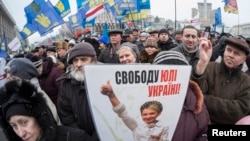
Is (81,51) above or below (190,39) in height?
above

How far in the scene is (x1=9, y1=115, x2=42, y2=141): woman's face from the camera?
1.83m

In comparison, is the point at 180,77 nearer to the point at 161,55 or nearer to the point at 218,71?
the point at 161,55

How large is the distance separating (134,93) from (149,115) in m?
0.16

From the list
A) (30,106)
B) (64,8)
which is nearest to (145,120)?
(30,106)

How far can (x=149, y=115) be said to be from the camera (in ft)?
5.39

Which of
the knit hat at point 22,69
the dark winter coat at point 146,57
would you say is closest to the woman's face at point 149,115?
the knit hat at point 22,69

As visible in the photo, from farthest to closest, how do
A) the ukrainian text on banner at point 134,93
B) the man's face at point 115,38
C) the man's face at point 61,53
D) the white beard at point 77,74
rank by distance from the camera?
the man's face at point 61,53
the man's face at point 115,38
the white beard at point 77,74
the ukrainian text on banner at point 134,93

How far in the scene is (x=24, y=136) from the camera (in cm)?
185

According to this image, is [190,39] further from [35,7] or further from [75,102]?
[35,7]

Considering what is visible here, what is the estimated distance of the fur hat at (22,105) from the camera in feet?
6.01

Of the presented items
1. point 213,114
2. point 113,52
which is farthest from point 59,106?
point 113,52

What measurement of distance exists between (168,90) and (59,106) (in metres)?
1.17

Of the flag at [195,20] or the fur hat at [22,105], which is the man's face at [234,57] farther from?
the flag at [195,20]

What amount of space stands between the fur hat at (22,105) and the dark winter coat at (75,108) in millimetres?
430
